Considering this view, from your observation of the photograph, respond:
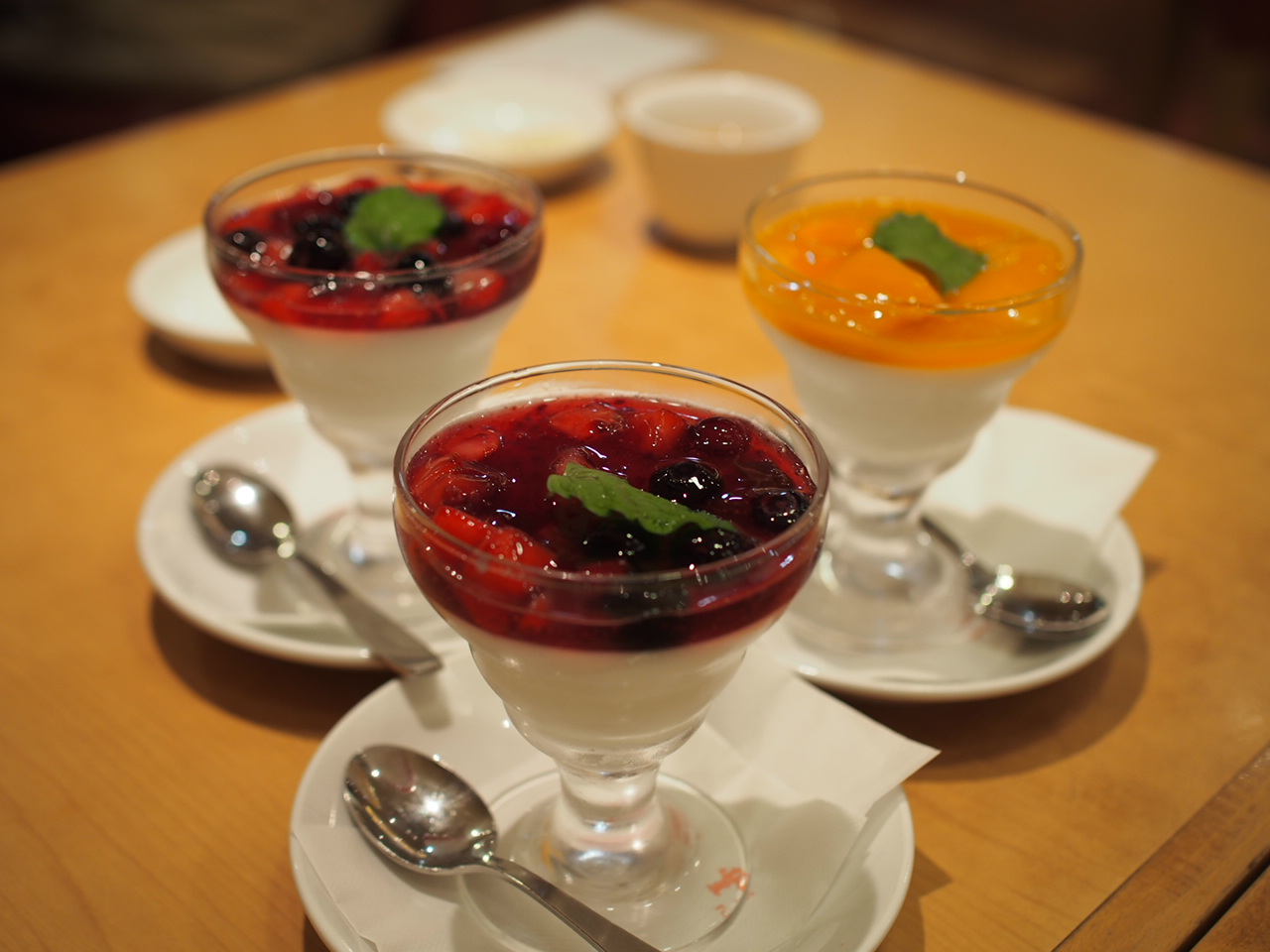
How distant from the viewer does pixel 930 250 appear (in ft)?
3.86

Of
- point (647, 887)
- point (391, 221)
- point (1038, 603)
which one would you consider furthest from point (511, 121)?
point (647, 887)

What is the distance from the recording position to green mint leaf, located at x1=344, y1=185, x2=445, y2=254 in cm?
→ 122

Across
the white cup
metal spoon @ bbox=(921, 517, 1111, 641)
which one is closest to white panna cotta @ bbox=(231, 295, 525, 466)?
metal spoon @ bbox=(921, 517, 1111, 641)

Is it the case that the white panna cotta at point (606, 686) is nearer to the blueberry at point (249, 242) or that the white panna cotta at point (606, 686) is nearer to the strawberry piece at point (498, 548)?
the strawberry piece at point (498, 548)

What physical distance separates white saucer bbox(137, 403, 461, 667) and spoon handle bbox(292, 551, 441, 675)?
0.02 m

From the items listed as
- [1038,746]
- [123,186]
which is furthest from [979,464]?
[123,186]

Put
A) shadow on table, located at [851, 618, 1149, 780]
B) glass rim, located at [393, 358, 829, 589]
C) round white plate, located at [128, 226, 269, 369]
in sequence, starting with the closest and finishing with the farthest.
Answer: glass rim, located at [393, 358, 829, 589] → shadow on table, located at [851, 618, 1149, 780] → round white plate, located at [128, 226, 269, 369]

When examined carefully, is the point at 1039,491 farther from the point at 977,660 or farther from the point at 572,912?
the point at 572,912

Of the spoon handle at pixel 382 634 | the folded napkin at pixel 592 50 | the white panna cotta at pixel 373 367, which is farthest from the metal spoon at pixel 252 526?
the folded napkin at pixel 592 50

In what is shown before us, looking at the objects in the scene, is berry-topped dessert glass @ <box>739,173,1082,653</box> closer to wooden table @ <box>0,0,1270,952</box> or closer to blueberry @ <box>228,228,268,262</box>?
wooden table @ <box>0,0,1270,952</box>

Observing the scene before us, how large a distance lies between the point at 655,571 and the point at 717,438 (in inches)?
5.9

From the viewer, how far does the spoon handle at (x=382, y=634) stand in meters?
1.09

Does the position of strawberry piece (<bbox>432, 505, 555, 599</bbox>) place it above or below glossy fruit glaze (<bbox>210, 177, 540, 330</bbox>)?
above

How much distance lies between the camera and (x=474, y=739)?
41.4 inches
